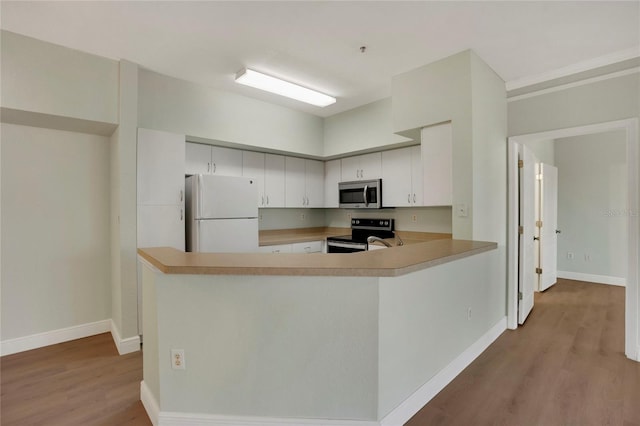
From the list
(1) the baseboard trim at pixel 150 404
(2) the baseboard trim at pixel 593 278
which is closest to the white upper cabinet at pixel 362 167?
(1) the baseboard trim at pixel 150 404

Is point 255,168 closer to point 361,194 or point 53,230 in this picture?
point 361,194

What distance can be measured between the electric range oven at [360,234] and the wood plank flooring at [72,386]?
105 inches

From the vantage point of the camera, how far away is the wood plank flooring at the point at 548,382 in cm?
197

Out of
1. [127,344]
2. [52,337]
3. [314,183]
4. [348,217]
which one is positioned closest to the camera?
[127,344]

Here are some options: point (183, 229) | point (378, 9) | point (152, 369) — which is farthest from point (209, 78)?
point (152, 369)

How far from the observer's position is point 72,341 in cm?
315

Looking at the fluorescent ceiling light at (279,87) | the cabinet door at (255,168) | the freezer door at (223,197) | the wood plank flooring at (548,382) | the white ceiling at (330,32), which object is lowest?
the wood plank flooring at (548,382)

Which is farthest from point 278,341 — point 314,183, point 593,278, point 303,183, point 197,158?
point 593,278

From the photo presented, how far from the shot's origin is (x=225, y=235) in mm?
3514

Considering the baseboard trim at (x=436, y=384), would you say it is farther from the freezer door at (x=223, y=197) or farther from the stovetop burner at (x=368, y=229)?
the freezer door at (x=223, y=197)

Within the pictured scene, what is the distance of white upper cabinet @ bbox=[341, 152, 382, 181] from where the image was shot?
174 inches

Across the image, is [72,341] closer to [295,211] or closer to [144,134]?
[144,134]

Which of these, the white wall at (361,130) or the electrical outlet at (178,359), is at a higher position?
the white wall at (361,130)

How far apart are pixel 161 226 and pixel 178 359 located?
68.5 inches
